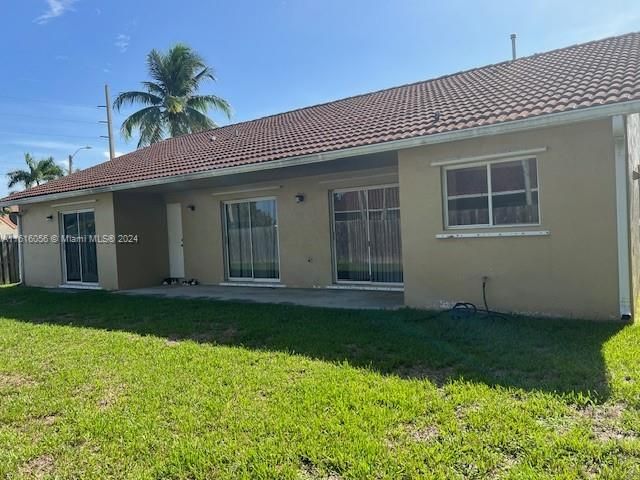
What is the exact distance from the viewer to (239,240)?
45.3 feet

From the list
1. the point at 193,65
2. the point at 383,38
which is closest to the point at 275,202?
the point at 383,38

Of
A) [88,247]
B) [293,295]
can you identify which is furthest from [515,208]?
[88,247]

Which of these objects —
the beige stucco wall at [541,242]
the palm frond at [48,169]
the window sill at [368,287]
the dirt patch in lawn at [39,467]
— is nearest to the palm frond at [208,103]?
the palm frond at [48,169]

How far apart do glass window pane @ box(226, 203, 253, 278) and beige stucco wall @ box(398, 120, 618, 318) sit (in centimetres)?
594

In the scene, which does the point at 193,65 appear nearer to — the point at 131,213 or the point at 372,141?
the point at 131,213

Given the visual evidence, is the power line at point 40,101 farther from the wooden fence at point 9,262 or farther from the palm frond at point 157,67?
the wooden fence at point 9,262

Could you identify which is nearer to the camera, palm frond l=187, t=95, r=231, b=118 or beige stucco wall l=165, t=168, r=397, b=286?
beige stucco wall l=165, t=168, r=397, b=286

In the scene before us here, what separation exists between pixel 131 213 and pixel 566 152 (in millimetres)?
11564

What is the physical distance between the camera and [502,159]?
796 centimetres

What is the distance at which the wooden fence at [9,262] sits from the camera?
18562mm

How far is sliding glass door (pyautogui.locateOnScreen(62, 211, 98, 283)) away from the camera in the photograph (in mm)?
14750

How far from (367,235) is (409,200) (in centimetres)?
281

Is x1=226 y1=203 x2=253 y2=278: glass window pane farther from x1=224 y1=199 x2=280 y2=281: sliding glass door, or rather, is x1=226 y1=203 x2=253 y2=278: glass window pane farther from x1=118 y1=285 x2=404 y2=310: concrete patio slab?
x1=118 y1=285 x2=404 y2=310: concrete patio slab

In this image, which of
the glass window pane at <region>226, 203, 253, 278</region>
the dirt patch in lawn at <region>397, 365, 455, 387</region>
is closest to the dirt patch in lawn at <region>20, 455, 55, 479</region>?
the dirt patch in lawn at <region>397, 365, 455, 387</region>
